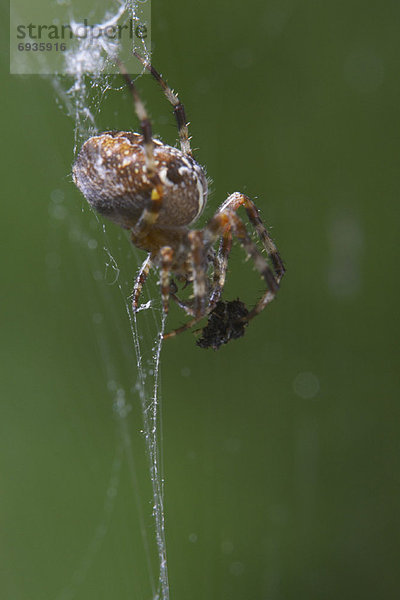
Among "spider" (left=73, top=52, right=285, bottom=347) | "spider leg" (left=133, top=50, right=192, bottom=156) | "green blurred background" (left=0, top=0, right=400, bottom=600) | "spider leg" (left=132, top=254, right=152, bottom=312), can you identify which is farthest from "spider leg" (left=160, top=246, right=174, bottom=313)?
"green blurred background" (left=0, top=0, right=400, bottom=600)

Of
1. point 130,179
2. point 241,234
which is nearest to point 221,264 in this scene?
point 241,234

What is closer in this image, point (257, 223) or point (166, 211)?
point (166, 211)

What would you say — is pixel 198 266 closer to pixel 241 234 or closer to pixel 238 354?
pixel 241 234

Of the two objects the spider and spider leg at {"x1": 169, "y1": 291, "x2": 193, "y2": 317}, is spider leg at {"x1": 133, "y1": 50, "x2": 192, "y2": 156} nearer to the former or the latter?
the spider

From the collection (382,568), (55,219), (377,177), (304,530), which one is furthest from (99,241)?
(382,568)

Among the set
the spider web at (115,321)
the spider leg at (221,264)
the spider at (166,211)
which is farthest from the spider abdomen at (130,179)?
the spider web at (115,321)

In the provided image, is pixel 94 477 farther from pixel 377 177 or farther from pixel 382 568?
pixel 377 177
